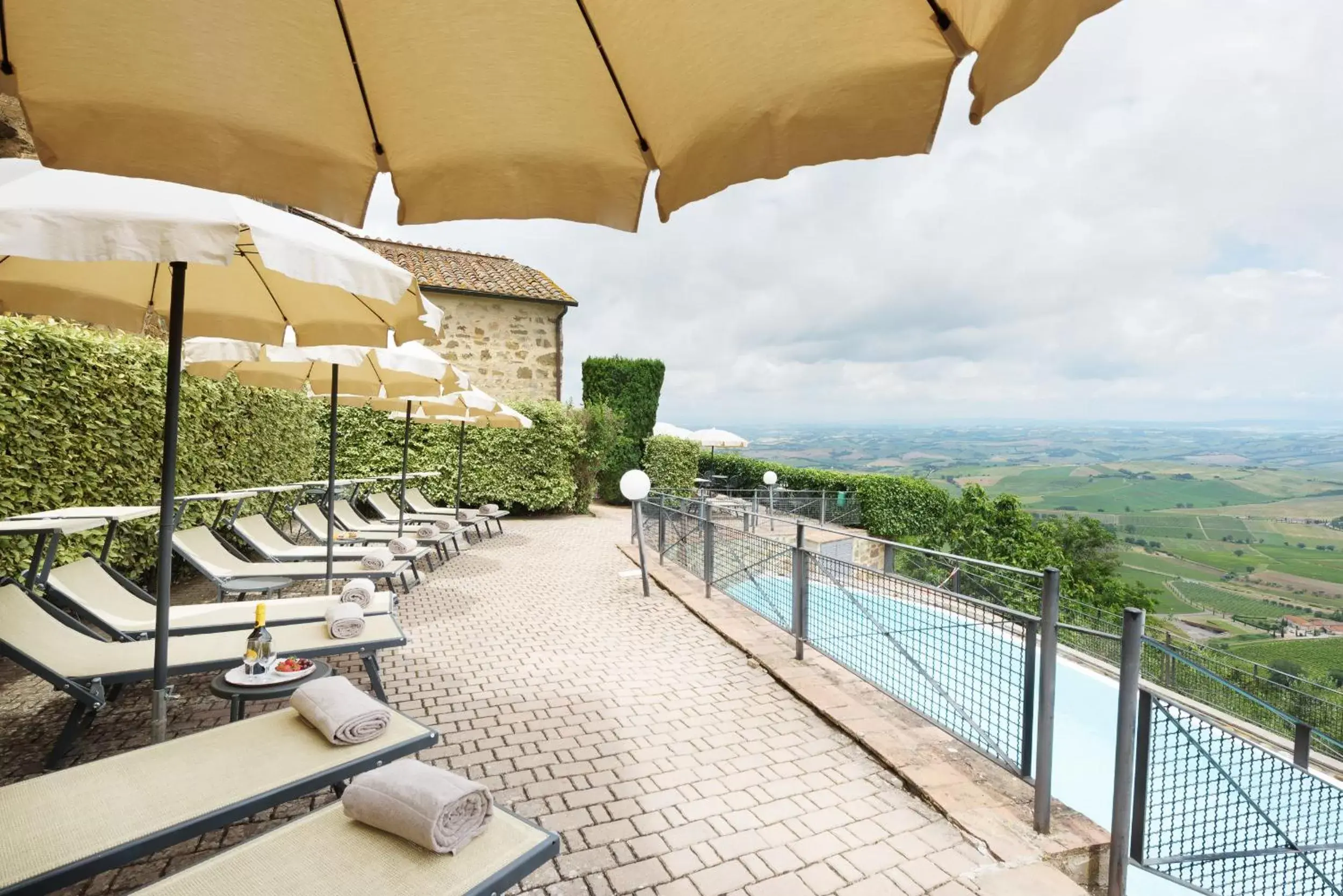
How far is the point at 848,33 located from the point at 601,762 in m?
3.71

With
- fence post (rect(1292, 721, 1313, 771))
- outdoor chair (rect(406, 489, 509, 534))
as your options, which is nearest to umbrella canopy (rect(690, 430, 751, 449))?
outdoor chair (rect(406, 489, 509, 534))

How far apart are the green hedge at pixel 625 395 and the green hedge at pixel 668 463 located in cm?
58

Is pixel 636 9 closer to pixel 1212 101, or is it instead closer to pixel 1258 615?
pixel 1212 101

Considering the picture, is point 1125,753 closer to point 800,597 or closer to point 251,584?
point 800,597

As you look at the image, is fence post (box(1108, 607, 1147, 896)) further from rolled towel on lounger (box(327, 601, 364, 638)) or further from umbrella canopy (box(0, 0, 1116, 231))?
rolled towel on lounger (box(327, 601, 364, 638))

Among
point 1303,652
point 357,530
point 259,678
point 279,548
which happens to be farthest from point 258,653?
A: point 1303,652

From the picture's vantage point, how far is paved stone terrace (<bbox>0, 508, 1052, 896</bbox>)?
2.77m

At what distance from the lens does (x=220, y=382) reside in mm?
8297

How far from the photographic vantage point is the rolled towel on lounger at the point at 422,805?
2.14 m

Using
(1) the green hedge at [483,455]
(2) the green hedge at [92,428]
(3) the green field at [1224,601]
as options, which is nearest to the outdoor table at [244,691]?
(2) the green hedge at [92,428]

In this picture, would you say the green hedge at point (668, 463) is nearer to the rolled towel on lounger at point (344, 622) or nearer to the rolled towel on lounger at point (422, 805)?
the rolled towel on lounger at point (344, 622)

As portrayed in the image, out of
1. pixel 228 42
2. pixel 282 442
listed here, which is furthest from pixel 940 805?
pixel 282 442

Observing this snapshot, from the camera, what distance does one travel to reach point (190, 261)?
2225mm

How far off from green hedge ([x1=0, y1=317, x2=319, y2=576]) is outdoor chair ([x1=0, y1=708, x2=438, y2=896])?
144 inches
